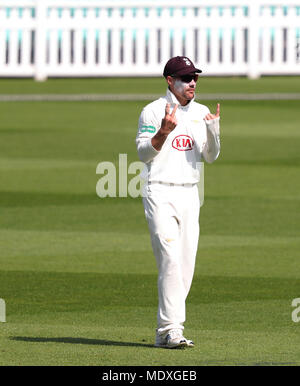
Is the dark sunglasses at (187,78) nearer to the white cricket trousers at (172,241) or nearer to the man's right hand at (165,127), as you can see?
the man's right hand at (165,127)

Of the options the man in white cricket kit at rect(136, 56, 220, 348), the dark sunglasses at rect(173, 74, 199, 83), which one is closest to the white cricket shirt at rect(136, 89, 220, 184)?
the man in white cricket kit at rect(136, 56, 220, 348)

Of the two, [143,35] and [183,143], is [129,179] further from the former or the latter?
[143,35]

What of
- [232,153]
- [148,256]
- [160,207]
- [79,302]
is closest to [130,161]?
Answer: [232,153]

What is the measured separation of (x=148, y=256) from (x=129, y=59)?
1556 centimetres

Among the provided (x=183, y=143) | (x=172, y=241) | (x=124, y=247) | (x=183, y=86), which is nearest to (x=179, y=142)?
(x=183, y=143)

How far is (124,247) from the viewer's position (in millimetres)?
12867

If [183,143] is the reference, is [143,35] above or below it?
above

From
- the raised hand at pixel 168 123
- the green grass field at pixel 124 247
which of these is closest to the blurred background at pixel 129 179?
the green grass field at pixel 124 247

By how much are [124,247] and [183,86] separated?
4293mm

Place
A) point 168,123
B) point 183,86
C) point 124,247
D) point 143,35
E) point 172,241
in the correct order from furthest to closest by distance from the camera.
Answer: point 143,35
point 124,247
point 183,86
point 172,241
point 168,123

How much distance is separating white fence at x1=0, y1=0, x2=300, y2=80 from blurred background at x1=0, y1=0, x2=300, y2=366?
0.03 metres

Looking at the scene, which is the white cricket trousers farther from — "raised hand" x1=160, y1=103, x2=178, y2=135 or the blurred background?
"raised hand" x1=160, y1=103, x2=178, y2=135

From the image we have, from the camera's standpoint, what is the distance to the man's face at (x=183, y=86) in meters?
8.74

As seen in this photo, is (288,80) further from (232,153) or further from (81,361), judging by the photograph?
(81,361)
